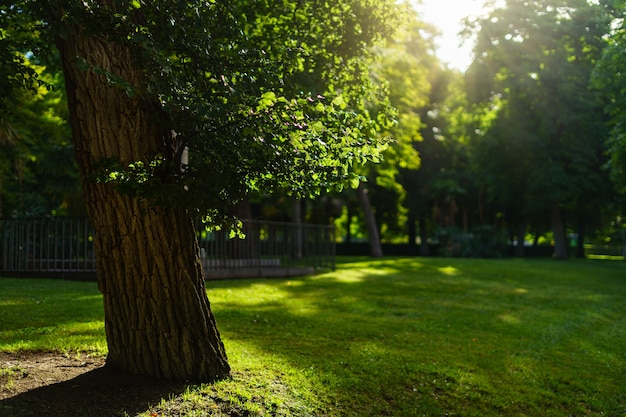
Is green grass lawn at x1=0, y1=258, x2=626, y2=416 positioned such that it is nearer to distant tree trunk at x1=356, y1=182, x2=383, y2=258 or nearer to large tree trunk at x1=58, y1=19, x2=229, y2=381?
large tree trunk at x1=58, y1=19, x2=229, y2=381

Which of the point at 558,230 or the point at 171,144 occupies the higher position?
the point at 171,144

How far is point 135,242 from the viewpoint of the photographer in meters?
5.79

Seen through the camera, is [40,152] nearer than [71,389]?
No

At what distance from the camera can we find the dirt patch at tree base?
5.15 m

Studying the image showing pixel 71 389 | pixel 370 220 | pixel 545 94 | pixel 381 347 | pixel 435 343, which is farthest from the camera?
pixel 370 220

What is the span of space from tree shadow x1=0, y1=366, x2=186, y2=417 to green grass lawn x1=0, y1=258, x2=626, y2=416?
0.24 metres

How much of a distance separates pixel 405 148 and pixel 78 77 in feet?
69.4

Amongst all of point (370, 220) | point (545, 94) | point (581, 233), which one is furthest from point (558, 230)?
point (370, 220)

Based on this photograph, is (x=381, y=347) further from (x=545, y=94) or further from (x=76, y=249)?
(x=545, y=94)

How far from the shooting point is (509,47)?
1331 inches

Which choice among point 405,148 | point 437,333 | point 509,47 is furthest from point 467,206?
point 437,333

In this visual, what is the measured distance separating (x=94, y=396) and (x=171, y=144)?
2.41 m

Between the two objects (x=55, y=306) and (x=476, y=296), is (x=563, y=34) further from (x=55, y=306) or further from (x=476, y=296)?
(x=55, y=306)

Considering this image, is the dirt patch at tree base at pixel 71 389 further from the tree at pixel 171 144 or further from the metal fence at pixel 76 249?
the metal fence at pixel 76 249
